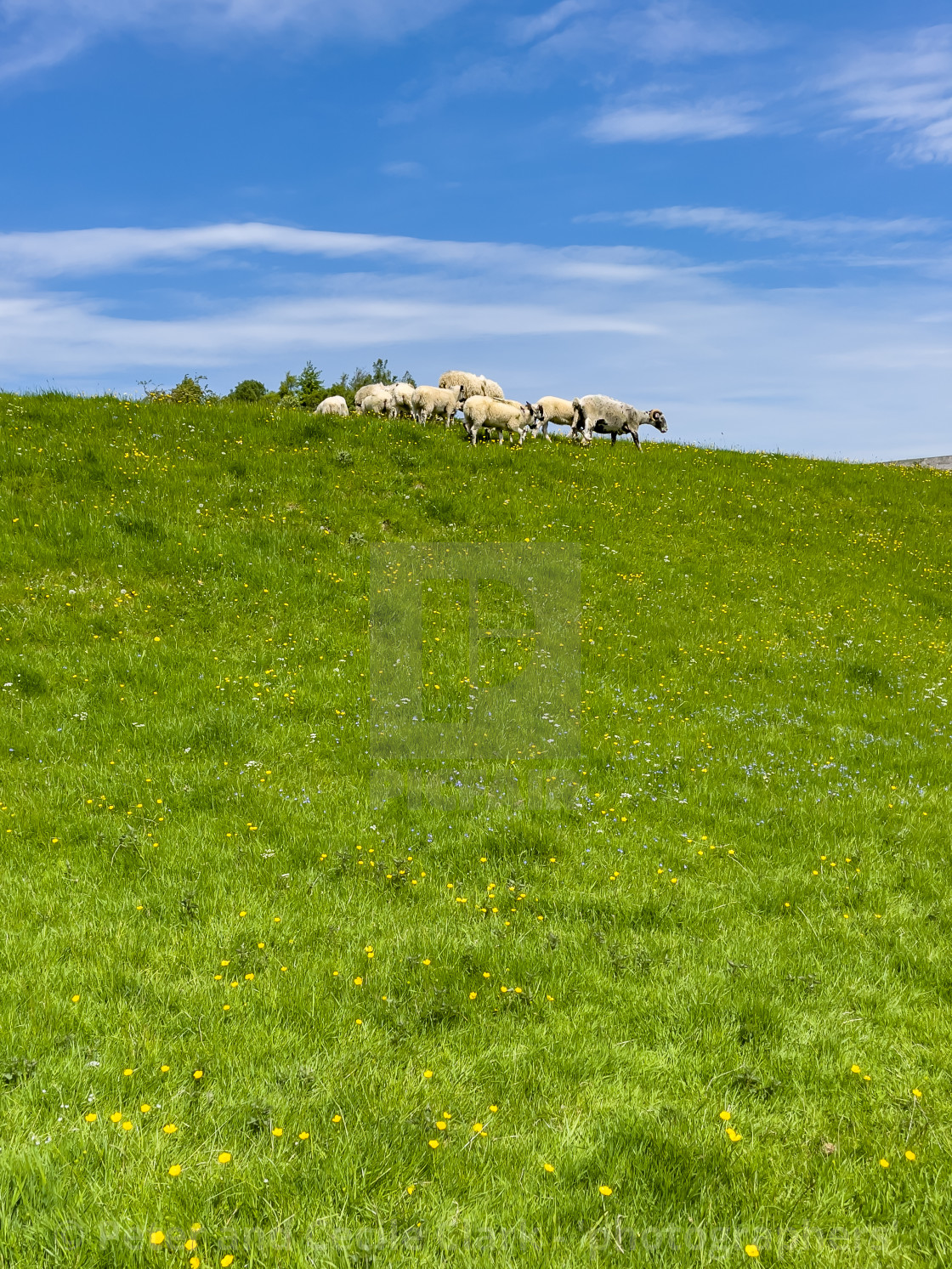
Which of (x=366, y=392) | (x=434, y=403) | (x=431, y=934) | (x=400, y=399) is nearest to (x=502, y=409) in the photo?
(x=434, y=403)

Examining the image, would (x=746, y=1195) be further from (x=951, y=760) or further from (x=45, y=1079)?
(x=951, y=760)

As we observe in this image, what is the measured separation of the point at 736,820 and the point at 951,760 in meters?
5.21

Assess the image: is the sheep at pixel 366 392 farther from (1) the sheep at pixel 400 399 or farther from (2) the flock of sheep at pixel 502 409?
(1) the sheep at pixel 400 399

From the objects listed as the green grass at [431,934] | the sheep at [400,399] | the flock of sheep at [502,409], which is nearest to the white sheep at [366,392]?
the flock of sheep at [502,409]

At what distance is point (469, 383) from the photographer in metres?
31.0

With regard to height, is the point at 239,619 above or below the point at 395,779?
above

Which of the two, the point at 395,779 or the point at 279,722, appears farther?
the point at 279,722

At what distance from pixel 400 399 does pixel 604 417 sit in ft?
26.5

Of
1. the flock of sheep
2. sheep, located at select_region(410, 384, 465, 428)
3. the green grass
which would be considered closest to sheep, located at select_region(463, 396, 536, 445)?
the flock of sheep

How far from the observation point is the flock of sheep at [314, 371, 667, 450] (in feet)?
93.9

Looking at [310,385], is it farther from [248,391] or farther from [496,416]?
[496,416]

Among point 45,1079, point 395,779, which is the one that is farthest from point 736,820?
point 45,1079

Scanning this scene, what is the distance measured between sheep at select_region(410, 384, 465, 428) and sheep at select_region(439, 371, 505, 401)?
1.57 m

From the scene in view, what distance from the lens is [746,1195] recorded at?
13.9 ft
